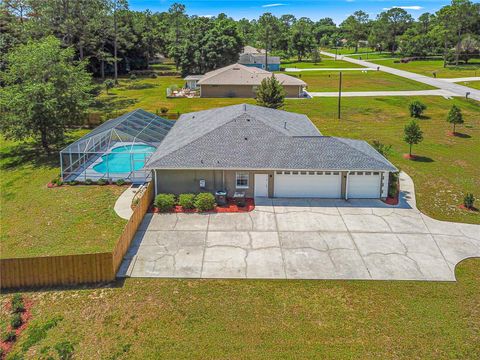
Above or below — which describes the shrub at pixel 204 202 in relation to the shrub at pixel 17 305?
above

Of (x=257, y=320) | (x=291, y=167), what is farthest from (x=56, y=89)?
(x=257, y=320)

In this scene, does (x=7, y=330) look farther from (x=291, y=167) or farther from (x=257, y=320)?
(x=291, y=167)

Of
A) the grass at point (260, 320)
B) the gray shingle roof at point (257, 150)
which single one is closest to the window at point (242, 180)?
the gray shingle roof at point (257, 150)

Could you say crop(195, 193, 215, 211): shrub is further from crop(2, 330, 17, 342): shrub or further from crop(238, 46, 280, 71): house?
crop(238, 46, 280, 71): house

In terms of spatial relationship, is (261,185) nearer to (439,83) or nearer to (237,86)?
(237,86)

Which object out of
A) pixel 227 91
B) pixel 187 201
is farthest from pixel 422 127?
pixel 187 201

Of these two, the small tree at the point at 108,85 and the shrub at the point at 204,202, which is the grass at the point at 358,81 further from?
the shrub at the point at 204,202

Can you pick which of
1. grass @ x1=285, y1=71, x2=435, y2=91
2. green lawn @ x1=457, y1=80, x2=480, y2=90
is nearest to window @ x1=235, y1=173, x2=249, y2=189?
grass @ x1=285, y1=71, x2=435, y2=91
